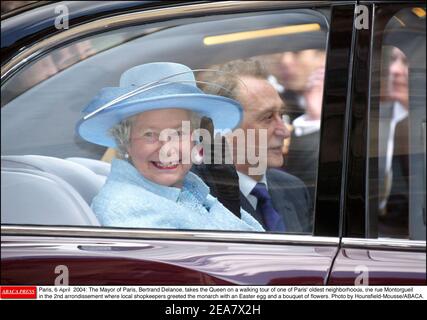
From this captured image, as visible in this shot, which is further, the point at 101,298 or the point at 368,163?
the point at 368,163

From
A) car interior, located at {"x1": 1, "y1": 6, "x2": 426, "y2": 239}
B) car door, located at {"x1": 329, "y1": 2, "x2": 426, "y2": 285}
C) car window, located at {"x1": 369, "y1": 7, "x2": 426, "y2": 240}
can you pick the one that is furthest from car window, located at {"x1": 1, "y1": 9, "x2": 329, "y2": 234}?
car window, located at {"x1": 369, "y1": 7, "x2": 426, "y2": 240}

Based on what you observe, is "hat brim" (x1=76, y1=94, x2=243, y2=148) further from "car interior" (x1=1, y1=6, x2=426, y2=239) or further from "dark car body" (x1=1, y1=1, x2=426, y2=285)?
"dark car body" (x1=1, y1=1, x2=426, y2=285)

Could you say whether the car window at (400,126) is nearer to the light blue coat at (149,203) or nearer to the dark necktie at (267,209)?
the dark necktie at (267,209)

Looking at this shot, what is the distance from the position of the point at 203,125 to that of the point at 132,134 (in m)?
0.20

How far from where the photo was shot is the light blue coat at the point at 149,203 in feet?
7.28

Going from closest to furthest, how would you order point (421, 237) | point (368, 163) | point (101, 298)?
point (101, 298)
point (368, 163)
point (421, 237)

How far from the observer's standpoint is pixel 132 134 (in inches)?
86.9

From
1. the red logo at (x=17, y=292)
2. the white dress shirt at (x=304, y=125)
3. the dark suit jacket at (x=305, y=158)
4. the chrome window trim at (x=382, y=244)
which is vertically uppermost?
the white dress shirt at (x=304, y=125)

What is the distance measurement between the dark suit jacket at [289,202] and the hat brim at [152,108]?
21cm

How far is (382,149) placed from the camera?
8.96ft

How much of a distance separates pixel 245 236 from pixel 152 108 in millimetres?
452

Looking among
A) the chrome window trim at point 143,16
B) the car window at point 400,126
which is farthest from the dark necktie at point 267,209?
the chrome window trim at point 143,16
